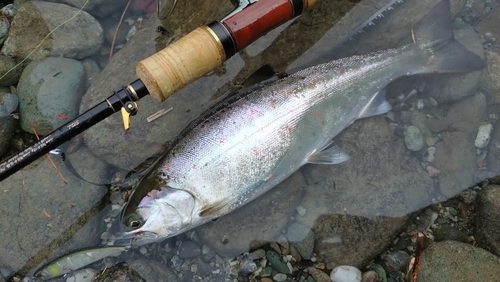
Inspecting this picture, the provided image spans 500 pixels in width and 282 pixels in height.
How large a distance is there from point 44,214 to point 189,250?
44.0 inches

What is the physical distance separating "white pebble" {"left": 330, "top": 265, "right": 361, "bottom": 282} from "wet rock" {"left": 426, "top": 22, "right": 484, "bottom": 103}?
157cm

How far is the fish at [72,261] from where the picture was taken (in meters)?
3.20

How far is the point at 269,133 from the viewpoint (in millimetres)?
3031

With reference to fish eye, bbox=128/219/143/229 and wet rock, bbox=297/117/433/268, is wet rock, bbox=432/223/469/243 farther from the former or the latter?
fish eye, bbox=128/219/143/229

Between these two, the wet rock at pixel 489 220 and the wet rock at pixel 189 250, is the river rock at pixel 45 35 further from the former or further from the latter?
the wet rock at pixel 489 220

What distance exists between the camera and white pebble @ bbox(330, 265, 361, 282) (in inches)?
129

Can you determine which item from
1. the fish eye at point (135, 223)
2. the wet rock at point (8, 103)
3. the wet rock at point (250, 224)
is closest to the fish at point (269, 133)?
the fish eye at point (135, 223)

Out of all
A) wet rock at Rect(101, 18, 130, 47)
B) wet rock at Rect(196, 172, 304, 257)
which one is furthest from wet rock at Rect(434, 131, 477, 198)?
wet rock at Rect(101, 18, 130, 47)

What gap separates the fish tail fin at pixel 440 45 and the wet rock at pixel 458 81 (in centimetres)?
21

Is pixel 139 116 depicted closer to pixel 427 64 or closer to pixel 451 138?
pixel 427 64

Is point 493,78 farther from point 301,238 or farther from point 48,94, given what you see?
point 48,94

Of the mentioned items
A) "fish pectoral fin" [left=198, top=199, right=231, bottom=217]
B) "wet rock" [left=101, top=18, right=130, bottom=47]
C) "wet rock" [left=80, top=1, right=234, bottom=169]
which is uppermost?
"wet rock" [left=101, top=18, right=130, bottom=47]

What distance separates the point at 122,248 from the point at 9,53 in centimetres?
189

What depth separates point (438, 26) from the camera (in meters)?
3.32
